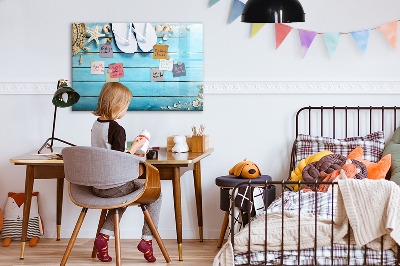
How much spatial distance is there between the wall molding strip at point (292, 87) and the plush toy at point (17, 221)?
800 mm

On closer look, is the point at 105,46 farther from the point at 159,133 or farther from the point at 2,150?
the point at 2,150

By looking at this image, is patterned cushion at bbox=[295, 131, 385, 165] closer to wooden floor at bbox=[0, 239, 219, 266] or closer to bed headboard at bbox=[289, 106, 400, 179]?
bed headboard at bbox=[289, 106, 400, 179]

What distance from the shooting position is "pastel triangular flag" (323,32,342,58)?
4.27 m

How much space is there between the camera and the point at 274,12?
3.08 m

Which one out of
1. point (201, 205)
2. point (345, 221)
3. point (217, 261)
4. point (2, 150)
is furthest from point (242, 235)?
point (2, 150)

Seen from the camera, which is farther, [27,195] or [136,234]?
[136,234]

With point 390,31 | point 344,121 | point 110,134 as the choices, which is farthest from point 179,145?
point 390,31

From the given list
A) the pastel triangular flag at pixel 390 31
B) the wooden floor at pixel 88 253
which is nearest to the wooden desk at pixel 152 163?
the wooden floor at pixel 88 253

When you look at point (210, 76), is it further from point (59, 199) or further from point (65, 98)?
point (59, 199)

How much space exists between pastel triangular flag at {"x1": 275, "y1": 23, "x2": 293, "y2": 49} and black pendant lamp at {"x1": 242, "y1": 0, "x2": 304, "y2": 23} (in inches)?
46.0

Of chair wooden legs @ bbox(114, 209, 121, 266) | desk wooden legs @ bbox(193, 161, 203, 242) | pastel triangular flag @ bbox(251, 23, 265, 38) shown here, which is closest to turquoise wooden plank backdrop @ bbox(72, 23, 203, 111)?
pastel triangular flag @ bbox(251, 23, 265, 38)

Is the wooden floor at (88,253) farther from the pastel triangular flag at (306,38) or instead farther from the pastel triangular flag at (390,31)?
the pastel triangular flag at (390,31)

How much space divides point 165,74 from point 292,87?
0.91 m

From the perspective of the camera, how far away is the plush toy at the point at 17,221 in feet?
14.0
